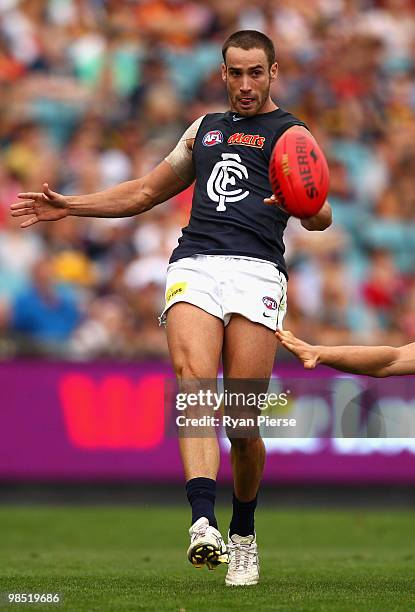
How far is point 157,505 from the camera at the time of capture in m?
13.5

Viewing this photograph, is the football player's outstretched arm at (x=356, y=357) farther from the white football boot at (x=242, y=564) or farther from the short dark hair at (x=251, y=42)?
the short dark hair at (x=251, y=42)

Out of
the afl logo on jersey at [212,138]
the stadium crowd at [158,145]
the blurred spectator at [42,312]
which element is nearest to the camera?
the afl logo on jersey at [212,138]

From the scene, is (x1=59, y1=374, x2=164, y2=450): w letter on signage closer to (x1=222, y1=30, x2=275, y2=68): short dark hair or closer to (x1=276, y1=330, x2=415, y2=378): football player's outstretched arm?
(x1=222, y1=30, x2=275, y2=68): short dark hair

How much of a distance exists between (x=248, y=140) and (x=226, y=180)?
24cm

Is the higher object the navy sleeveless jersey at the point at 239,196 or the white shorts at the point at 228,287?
the navy sleeveless jersey at the point at 239,196

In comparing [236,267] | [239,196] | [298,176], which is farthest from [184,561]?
[298,176]

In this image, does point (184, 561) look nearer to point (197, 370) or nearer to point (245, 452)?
point (245, 452)

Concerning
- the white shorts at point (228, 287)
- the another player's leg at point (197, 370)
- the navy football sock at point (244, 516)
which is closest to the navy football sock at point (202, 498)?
the another player's leg at point (197, 370)

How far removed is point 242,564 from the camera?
6992 mm

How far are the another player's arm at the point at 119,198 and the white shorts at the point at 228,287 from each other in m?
0.68

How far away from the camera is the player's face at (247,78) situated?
6789mm

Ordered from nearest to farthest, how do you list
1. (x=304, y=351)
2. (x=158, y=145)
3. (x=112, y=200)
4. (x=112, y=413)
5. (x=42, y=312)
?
(x=304, y=351) → (x=112, y=200) → (x=112, y=413) → (x=42, y=312) → (x=158, y=145)

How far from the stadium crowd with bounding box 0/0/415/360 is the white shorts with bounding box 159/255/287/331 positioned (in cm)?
666

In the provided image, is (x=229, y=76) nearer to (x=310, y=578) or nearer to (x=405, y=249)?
(x=310, y=578)
